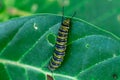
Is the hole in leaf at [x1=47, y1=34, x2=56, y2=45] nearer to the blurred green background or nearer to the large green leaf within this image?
the large green leaf

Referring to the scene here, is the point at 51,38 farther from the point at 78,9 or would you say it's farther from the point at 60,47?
the point at 78,9

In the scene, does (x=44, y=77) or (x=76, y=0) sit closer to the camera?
(x=76, y=0)

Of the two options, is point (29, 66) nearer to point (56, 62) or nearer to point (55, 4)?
point (56, 62)

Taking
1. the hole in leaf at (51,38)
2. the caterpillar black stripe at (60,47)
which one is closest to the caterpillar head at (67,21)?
the caterpillar black stripe at (60,47)

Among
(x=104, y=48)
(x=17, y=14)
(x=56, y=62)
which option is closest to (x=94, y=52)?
(x=104, y=48)

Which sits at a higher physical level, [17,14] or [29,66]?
[17,14]

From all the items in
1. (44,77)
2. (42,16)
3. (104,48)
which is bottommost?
(44,77)
